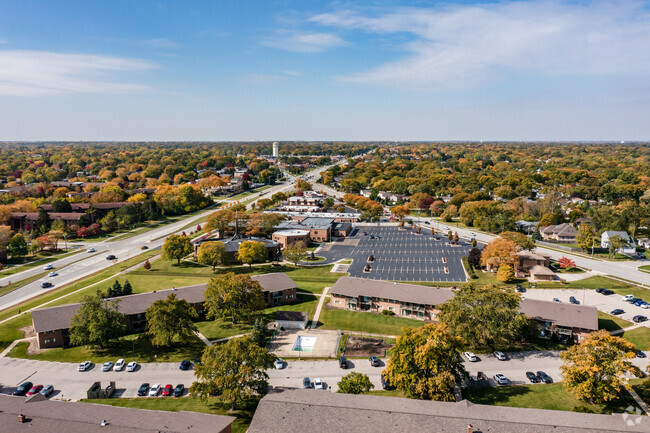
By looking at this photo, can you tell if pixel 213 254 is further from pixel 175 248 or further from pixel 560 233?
pixel 560 233

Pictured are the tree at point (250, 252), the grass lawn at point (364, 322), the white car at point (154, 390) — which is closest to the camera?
the white car at point (154, 390)

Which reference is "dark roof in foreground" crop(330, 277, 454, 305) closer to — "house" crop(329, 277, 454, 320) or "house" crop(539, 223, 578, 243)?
"house" crop(329, 277, 454, 320)

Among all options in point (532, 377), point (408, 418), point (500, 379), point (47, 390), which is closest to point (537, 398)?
point (532, 377)

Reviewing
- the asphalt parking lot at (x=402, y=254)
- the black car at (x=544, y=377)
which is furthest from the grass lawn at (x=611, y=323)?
the asphalt parking lot at (x=402, y=254)

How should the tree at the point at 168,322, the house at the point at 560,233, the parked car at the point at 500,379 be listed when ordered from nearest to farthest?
1. the parked car at the point at 500,379
2. the tree at the point at 168,322
3. the house at the point at 560,233

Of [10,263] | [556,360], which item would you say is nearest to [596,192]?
[556,360]

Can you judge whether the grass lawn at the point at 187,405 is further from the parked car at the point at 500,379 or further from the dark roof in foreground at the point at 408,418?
the parked car at the point at 500,379
